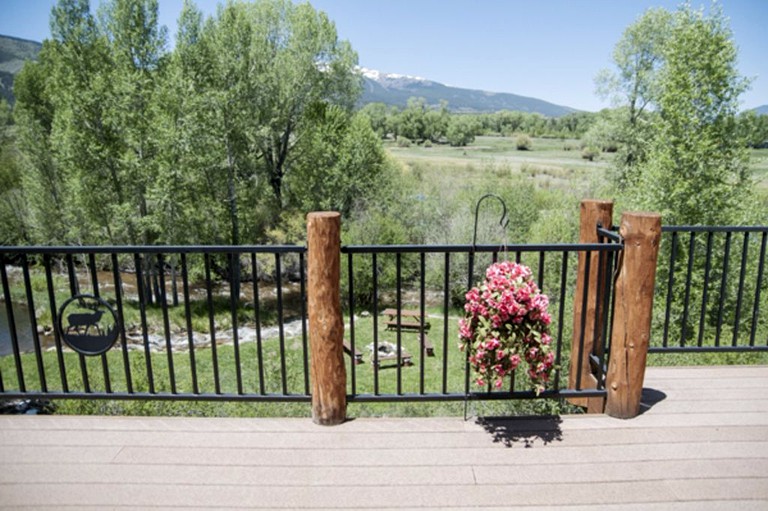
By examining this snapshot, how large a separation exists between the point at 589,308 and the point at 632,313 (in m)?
0.43

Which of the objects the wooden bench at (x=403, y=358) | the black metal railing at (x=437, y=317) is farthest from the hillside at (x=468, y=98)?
the wooden bench at (x=403, y=358)

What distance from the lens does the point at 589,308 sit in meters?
2.98

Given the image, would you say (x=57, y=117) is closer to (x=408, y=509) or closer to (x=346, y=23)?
(x=346, y=23)

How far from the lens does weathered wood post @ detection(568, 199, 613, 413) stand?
2.84 m

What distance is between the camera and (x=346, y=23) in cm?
2348

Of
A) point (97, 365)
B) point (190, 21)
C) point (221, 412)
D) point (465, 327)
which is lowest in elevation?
point (97, 365)

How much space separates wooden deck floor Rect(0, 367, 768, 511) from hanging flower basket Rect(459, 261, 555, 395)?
1.30 feet

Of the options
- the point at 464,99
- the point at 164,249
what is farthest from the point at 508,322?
the point at 464,99

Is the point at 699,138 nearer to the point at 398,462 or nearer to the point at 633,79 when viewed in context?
the point at 633,79

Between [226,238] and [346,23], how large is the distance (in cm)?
1203

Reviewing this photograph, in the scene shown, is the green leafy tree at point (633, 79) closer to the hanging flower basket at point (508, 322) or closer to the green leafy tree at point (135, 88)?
the green leafy tree at point (135, 88)

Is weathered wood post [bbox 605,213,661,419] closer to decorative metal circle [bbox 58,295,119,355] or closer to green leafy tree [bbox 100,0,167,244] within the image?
decorative metal circle [bbox 58,295,119,355]

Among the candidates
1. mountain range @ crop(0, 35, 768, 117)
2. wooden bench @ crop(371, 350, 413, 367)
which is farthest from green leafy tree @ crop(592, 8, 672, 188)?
mountain range @ crop(0, 35, 768, 117)

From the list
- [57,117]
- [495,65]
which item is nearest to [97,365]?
[57,117]
